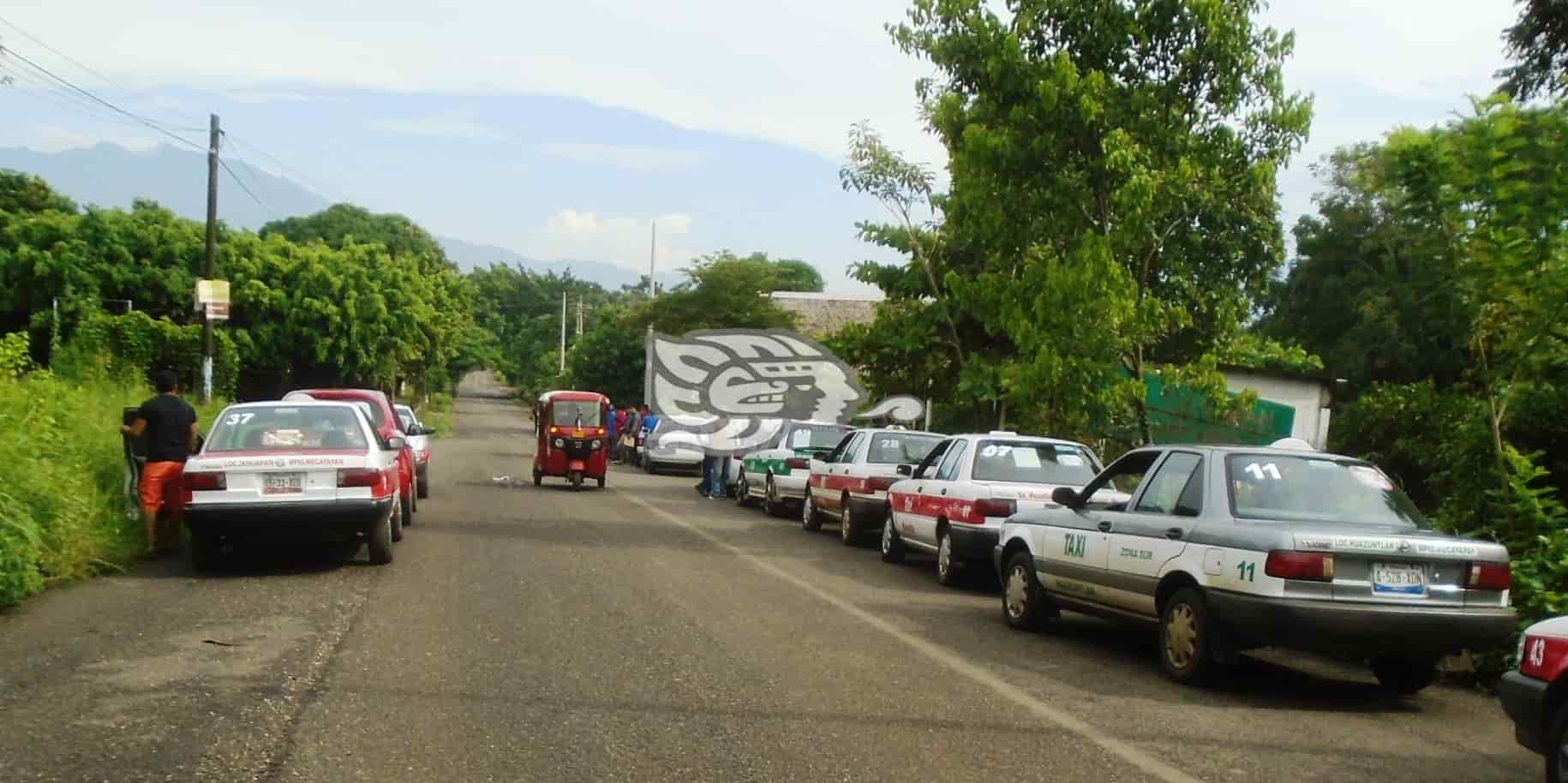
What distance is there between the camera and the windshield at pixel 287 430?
530 inches

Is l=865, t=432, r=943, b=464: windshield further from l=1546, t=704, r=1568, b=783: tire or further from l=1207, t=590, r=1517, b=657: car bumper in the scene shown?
l=1546, t=704, r=1568, b=783: tire

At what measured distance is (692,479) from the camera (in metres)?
37.3

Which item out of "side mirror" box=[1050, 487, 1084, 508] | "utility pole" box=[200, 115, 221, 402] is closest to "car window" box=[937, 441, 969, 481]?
"side mirror" box=[1050, 487, 1084, 508]

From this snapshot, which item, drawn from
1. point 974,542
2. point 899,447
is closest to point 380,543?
point 974,542

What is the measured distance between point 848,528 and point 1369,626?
35.1 ft

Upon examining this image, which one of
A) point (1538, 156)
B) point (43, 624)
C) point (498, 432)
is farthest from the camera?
point (498, 432)

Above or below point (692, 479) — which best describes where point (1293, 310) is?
above

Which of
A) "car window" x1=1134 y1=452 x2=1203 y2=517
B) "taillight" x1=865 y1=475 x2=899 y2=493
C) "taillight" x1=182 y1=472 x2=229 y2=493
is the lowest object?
"taillight" x1=865 y1=475 x2=899 y2=493

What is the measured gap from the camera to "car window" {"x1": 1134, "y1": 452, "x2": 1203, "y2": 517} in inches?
380

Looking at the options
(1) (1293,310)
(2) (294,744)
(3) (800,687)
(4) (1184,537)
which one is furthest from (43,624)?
(1) (1293,310)

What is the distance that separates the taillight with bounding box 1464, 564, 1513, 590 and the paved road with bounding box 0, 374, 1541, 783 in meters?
0.81

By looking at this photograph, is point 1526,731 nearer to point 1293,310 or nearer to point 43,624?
point 43,624

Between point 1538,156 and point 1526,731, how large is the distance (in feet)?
19.5

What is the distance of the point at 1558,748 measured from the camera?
20.9ft
